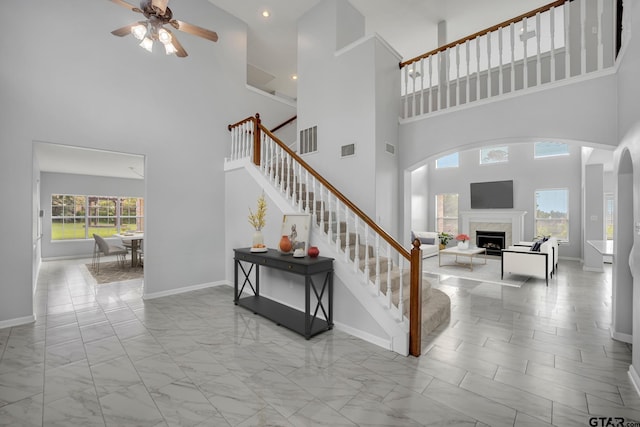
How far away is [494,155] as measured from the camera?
970cm

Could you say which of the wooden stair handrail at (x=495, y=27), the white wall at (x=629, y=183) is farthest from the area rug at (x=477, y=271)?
the wooden stair handrail at (x=495, y=27)

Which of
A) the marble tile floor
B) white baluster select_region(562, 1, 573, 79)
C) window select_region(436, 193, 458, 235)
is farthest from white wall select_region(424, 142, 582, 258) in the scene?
the marble tile floor

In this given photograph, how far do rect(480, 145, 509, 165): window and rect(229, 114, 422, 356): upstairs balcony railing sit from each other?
7452 millimetres

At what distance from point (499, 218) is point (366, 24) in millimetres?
7309

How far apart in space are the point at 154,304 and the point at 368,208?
3.67m

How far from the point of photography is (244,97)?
5973mm

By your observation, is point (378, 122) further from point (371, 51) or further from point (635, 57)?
point (635, 57)

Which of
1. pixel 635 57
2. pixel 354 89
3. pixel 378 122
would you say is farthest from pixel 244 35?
pixel 635 57

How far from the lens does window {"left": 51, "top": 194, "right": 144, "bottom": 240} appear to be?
27.7 ft

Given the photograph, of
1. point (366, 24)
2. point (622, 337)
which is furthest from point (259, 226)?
point (366, 24)

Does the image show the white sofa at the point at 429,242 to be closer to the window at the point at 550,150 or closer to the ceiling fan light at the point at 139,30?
the window at the point at 550,150

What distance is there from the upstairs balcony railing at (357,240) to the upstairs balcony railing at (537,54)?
7.88 ft

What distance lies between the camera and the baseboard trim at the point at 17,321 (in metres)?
3.47

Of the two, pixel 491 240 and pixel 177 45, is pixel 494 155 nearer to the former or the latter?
pixel 491 240
